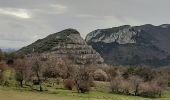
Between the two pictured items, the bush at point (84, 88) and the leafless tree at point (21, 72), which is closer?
the leafless tree at point (21, 72)

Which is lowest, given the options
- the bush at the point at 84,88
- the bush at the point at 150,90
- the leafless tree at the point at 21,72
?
the bush at the point at 150,90

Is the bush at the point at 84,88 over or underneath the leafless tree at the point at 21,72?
underneath

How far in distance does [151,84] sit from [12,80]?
68.3m

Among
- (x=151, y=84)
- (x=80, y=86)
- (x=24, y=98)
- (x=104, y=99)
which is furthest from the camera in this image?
(x=151, y=84)

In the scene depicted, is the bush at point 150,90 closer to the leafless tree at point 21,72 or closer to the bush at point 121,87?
the bush at point 121,87

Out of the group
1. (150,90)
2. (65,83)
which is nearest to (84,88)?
(65,83)

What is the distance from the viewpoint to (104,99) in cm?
12081

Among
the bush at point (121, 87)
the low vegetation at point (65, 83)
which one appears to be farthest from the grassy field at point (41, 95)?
the bush at point (121, 87)

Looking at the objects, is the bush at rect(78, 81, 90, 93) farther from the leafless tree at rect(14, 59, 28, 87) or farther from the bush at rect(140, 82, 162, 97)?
the bush at rect(140, 82, 162, 97)

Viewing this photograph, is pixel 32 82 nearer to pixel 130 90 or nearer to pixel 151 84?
pixel 130 90

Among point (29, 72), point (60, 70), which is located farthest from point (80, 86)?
point (60, 70)

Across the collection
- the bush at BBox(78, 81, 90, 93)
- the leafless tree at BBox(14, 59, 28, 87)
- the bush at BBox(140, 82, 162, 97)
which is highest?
the leafless tree at BBox(14, 59, 28, 87)

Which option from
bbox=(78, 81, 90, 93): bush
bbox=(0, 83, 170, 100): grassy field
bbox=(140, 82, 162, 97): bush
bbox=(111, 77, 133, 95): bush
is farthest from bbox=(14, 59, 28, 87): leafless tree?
bbox=(140, 82, 162, 97): bush

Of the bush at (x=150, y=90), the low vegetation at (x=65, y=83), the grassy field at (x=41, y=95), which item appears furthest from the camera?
the bush at (x=150, y=90)
